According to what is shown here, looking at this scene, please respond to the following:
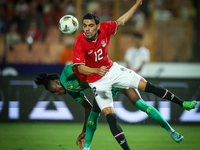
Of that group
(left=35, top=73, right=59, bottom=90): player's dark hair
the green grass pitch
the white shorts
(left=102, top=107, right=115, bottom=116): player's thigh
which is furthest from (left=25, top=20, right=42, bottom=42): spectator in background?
(left=102, top=107, right=115, bottom=116): player's thigh

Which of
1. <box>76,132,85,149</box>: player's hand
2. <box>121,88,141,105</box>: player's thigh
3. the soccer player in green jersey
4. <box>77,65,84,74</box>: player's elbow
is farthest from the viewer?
<box>76,132,85,149</box>: player's hand

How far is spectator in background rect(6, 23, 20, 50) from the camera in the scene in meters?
9.02

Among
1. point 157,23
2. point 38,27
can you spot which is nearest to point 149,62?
point 157,23

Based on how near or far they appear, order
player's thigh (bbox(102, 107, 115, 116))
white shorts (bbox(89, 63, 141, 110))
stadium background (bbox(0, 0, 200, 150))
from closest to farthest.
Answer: player's thigh (bbox(102, 107, 115, 116)) < white shorts (bbox(89, 63, 141, 110)) < stadium background (bbox(0, 0, 200, 150))

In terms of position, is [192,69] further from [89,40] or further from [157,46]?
[89,40]

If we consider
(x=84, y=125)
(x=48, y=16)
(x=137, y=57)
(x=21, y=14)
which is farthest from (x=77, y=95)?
(x=21, y=14)

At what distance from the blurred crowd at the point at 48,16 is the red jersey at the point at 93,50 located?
499cm

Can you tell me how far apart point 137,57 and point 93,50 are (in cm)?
460

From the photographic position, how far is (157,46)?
9.10m

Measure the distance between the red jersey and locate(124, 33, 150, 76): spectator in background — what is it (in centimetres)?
404

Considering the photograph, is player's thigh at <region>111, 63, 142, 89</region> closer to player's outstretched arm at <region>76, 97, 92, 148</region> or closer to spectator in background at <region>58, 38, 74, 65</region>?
player's outstretched arm at <region>76, 97, 92, 148</region>

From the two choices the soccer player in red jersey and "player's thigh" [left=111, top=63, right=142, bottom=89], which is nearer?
the soccer player in red jersey

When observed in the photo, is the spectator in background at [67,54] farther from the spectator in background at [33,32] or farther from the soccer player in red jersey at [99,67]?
the soccer player in red jersey at [99,67]

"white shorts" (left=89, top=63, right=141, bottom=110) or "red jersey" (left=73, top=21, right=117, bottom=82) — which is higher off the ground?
"red jersey" (left=73, top=21, right=117, bottom=82)
